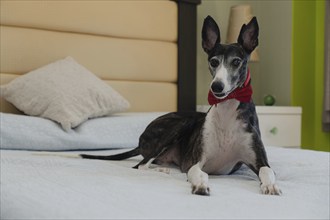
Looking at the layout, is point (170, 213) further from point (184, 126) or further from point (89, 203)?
point (184, 126)

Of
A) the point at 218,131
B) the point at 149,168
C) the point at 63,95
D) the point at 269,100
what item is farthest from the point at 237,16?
the point at 218,131

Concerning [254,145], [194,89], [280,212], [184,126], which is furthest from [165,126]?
[194,89]

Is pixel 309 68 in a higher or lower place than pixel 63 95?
higher

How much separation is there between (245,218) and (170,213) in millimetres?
135

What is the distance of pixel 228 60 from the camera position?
0.78 m

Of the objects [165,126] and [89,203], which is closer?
[89,203]

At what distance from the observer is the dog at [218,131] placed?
73 centimetres

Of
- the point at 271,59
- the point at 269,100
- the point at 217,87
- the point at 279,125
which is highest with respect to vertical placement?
the point at 271,59

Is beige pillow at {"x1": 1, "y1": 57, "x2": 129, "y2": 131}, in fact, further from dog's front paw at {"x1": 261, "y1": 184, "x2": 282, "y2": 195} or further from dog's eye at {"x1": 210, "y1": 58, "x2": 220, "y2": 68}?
dog's eye at {"x1": 210, "y1": 58, "x2": 220, "y2": 68}

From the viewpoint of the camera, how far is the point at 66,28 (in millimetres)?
2537

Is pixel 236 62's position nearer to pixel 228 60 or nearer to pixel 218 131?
pixel 228 60

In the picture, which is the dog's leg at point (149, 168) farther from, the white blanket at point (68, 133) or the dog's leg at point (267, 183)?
the white blanket at point (68, 133)

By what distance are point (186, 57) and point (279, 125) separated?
0.71 meters

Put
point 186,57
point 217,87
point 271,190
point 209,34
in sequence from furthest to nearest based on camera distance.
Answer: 1. point 186,57
2. point 271,190
3. point 217,87
4. point 209,34
